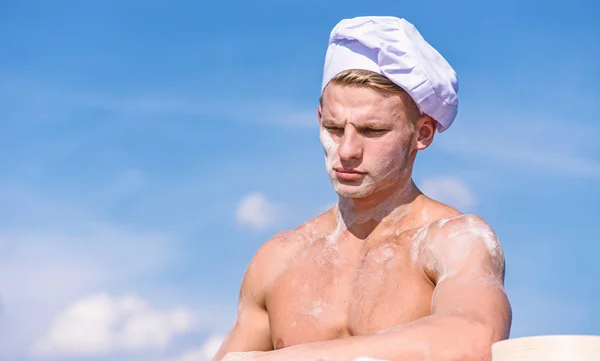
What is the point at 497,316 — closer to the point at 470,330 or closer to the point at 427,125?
the point at 470,330

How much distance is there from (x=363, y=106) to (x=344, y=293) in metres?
1.10

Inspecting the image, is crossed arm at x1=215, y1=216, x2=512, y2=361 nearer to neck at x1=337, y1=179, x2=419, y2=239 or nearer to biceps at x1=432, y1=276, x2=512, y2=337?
biceps at x1=432, y1=276, x2=512, y2=337

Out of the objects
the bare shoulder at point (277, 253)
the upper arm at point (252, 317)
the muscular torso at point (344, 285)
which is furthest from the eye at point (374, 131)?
the upper arm at point (252, 317)

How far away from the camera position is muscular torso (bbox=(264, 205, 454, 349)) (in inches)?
210

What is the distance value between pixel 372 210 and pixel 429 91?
0.79 metres

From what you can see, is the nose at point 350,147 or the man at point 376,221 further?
the nose at point 350,147

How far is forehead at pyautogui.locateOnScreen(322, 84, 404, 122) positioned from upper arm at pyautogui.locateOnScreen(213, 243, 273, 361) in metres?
1.17

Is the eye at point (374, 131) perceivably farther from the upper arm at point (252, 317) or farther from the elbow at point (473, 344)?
the elbow at point (473, 344)

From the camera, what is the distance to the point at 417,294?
529 centimetres

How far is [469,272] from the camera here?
16.1 feet

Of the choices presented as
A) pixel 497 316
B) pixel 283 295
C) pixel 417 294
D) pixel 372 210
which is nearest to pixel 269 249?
pixel 283 295

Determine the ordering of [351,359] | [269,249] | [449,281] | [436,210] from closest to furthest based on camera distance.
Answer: [351,359], [449,281], [436,210], [269,249]

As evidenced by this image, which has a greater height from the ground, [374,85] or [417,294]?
[374,85]

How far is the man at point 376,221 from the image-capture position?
5.27m
